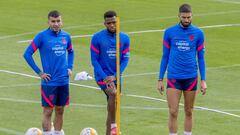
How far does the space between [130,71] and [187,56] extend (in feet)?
28.6

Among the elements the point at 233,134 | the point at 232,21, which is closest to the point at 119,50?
the point at 233,134

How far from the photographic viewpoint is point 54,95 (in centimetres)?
1616

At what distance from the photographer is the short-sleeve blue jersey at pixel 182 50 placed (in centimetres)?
1588

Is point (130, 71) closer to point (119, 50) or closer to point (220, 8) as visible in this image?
point (119, 50)

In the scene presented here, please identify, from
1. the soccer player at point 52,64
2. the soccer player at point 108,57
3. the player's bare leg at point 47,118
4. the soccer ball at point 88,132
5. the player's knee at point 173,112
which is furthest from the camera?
the soccer ball at point 88,132

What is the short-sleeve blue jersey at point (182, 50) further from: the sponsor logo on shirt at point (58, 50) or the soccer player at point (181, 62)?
the sponsor logo on shirt at point (58, 50)

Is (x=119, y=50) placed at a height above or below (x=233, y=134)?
above

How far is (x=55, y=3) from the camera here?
40.1 meters

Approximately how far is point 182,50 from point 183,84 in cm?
65

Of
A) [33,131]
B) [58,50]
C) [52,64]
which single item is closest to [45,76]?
[52,64]

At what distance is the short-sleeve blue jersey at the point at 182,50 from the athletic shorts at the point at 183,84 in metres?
0.07

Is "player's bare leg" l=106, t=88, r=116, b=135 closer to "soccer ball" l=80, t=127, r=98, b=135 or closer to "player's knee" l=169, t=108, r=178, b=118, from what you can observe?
"soccer ball" l=80, t=127, r=98, b=135

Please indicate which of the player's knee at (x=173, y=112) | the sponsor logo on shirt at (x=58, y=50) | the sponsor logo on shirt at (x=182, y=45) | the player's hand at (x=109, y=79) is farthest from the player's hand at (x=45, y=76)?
the sponsor logo on shirt at (x=182, y=45)

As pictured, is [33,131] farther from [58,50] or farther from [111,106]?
[58,50]
